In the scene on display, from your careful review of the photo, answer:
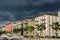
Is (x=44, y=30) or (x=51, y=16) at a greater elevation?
(x=51, y=16)

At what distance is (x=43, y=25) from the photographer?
184 m

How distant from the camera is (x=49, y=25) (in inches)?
7534

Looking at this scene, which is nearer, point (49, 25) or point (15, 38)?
point (15, 38)

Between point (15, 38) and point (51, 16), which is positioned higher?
point (51, 16)

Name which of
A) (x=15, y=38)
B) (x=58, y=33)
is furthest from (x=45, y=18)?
(x=15, y=38)

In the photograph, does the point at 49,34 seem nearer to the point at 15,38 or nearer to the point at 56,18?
the point at 56,18

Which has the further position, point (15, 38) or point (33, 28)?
point (33, 28)

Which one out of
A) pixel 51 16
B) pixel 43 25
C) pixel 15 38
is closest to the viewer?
pixel 15 38

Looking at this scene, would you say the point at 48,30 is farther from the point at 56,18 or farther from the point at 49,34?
the point at 56,18

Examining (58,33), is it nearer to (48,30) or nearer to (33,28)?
(48,30)

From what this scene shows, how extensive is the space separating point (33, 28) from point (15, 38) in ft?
262

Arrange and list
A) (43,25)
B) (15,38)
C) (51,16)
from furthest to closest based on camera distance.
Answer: (51,16)
(43,25)
(15,38)

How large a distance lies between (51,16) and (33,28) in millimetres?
19026

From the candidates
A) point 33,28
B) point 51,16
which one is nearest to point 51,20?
point 51,16
